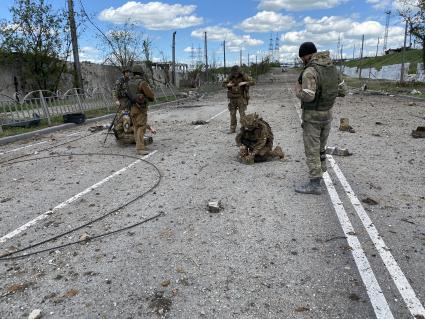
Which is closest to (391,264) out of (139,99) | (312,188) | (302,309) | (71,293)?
(302,309)

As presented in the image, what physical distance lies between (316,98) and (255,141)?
2157 mm

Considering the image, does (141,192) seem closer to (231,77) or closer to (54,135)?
(231,77)

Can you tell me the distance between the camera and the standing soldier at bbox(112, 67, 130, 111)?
8094mm

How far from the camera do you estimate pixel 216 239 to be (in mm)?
3863

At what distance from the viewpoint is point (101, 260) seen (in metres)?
3.53

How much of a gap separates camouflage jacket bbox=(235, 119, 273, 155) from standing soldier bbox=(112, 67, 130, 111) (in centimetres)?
272

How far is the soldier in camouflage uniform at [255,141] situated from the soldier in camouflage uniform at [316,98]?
1701mm

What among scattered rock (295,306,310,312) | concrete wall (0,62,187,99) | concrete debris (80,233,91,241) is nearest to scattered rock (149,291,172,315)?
scattered rock (295,306,310,312)

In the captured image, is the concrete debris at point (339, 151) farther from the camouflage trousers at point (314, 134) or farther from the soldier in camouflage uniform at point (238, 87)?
the soldier in camouflage uniform at point (238, 87)

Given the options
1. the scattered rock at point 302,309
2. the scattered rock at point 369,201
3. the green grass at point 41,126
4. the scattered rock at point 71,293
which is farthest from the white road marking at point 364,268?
the green grass at point 41,126

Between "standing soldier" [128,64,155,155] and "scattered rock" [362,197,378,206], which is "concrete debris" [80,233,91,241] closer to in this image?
"scattered rock" [362,197,378,206]

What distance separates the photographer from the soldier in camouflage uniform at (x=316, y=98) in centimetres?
486

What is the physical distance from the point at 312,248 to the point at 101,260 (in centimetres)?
197

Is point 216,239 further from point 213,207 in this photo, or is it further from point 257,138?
point 257,138
